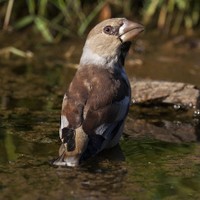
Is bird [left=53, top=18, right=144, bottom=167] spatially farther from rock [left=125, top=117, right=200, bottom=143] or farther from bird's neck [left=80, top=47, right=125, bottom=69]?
rock [left=125, top=117, right=200, bottom=143]

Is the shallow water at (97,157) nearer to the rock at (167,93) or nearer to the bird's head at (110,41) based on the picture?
the rock at (167,93)

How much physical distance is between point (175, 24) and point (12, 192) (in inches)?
229

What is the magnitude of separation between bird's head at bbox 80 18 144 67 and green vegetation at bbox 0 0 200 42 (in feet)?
10.3

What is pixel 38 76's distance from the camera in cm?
889

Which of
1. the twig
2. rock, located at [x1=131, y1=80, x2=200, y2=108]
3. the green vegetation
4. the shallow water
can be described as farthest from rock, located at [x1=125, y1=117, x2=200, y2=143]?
the twig

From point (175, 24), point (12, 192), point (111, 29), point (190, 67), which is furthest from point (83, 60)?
point (175, 24)

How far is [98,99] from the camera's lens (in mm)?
6086

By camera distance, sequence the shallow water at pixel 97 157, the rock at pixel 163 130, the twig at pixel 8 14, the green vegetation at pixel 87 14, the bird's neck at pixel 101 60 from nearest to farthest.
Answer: the shallow water at pixel 97 157, the bird's neck at pixel 101 60, the rock at pixel 163 130, the twig at pixel 8 14, the green vegetation at pixel 87 14

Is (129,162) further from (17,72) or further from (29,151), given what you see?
(17,72)

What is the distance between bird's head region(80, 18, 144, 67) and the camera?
22.0 ft

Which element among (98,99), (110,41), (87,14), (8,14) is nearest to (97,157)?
(98,99)

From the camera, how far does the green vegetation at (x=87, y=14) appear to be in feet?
33.2

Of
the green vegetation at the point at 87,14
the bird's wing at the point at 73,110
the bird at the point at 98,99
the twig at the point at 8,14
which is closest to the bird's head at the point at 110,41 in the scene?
the bird at the point at 98,99

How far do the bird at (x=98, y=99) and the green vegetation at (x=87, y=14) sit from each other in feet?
10.4
